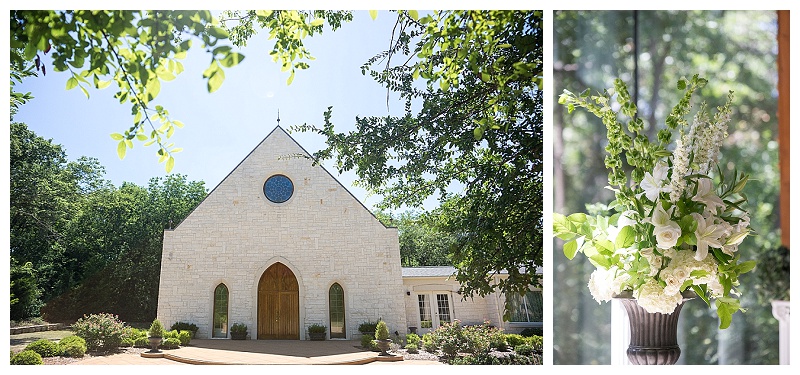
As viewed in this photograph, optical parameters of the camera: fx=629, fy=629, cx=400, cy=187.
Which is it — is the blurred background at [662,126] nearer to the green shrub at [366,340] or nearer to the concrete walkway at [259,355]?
the concrete walkway at [259,355]

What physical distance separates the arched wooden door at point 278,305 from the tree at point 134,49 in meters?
0.74

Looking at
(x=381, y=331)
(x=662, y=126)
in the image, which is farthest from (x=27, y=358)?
(x=662, y=126)

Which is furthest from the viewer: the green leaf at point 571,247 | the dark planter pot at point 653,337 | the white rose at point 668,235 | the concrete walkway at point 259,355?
the concrete walkway at point 259,355

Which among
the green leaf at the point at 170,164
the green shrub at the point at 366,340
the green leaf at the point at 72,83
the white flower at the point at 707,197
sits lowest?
the green shrub at the point at 366,340

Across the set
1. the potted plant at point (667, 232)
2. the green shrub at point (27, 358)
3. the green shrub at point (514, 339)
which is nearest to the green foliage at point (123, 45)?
the green shrub at point (27, 358)

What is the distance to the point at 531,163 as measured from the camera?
10.4 ft

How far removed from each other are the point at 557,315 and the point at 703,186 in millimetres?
1269

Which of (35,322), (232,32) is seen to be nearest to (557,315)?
(232,32)

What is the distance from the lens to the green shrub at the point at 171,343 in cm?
304

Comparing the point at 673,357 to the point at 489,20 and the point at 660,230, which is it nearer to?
the point at 660,230

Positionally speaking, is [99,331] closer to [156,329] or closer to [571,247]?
[156,329]

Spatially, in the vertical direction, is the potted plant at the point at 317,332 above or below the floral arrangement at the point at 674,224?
below

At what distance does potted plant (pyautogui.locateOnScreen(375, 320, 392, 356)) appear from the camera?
314cm

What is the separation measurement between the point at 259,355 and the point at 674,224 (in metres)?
2.00
